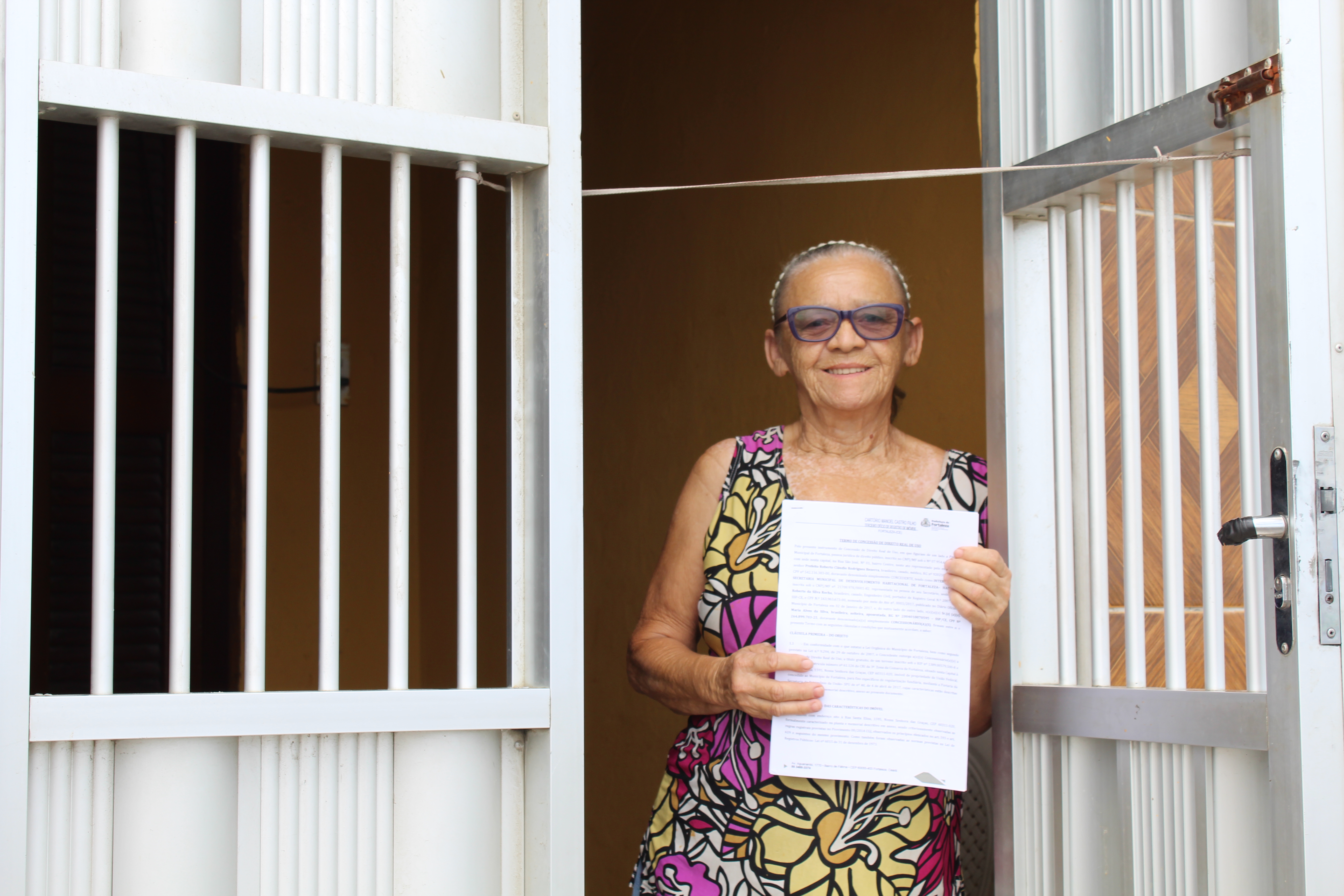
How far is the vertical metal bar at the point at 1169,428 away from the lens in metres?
A: 1.81

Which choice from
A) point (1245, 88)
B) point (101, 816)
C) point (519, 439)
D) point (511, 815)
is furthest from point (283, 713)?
point (1245, 88)

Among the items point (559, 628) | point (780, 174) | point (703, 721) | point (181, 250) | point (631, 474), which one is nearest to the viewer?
point (181, 250)

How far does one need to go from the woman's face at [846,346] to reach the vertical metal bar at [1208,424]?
607 millimetres

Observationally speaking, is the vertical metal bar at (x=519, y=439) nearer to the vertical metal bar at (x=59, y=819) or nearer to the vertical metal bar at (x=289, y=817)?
the vertical metal bar at (x=289, y=817)

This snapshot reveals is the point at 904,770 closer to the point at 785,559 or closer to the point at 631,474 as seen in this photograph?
the point at 785,559

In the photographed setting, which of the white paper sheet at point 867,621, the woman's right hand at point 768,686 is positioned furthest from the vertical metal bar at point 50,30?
the woman's right hand at point 768,686

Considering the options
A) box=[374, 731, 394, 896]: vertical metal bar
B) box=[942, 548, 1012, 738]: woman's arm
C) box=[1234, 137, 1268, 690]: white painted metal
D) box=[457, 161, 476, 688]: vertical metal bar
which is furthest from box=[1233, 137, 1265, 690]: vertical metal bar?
box=[374, 731, 394, 896]: vertical metal bar

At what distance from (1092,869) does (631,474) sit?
3.20 m

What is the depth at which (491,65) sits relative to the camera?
1.81 meters

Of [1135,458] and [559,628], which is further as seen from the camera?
[1135,458]

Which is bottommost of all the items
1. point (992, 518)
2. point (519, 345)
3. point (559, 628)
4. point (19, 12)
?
point (559, 628)

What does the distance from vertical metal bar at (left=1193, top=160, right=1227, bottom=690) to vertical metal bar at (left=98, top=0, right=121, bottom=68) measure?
4.81 ft

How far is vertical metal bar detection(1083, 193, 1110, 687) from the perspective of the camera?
1.94 metres

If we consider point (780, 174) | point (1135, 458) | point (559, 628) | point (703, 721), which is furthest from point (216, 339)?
point (1135, 458)
